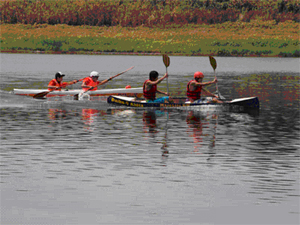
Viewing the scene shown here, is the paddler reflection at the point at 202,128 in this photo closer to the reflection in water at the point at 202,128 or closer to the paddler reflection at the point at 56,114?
the reflection in water at the point at 202,128

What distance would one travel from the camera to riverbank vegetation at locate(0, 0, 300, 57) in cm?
10419

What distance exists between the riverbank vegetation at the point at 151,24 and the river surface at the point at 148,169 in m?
80.8

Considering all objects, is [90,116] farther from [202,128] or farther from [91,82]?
[91,82]

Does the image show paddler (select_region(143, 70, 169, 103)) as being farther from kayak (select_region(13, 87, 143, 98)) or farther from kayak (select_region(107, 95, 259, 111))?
kayak (select_region(13, 87, 143, 98))

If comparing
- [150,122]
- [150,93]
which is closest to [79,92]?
[150,93]

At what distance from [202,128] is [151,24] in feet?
424

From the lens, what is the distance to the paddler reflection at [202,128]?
699 inches

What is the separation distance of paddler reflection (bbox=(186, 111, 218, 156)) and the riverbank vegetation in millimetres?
77564

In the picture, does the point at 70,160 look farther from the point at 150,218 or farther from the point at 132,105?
the point at 132,105

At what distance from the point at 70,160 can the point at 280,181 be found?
4.78m

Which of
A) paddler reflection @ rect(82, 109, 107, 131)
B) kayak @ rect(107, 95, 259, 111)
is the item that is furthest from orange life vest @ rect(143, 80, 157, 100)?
paddler reflection @ rect(82, 109, 107, 131)

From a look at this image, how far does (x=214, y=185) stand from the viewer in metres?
12.8

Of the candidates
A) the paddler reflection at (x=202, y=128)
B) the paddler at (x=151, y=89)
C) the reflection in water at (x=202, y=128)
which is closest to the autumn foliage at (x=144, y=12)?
the paddler at (x=151, y=89)

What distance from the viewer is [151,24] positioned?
14888cm
